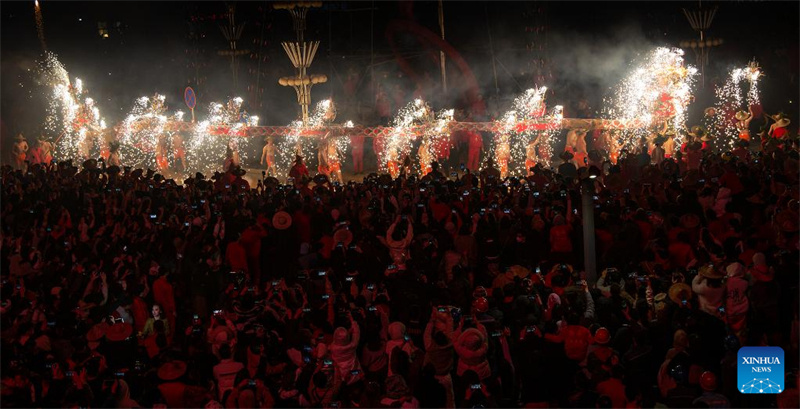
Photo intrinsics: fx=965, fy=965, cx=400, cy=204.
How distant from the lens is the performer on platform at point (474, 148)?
20859mm

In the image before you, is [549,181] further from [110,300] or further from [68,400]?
[68,400]

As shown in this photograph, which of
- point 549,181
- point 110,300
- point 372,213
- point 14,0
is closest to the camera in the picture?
point 110,300

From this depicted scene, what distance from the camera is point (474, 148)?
21062mm

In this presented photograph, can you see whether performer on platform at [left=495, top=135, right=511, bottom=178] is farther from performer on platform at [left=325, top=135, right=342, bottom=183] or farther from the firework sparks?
the firework sparks

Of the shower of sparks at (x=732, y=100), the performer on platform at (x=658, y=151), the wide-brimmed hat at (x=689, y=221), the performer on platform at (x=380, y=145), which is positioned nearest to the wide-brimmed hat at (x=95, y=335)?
the wide-brimmed hat at (x=689, y=221)

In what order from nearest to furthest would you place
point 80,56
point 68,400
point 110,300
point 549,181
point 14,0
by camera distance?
point 68,400 → point 110,300 → point 549,181 → point 14,0 → point 80,56

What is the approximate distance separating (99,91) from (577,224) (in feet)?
66.4

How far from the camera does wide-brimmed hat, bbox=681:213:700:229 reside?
944 cm

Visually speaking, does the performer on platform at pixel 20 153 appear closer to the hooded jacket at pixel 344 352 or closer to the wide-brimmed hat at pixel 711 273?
the hooded jacket at pixel 344 352

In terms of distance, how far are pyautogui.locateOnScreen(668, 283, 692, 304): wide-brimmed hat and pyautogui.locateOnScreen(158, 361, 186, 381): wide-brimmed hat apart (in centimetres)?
369

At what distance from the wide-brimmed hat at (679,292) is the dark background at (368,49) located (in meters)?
16.0

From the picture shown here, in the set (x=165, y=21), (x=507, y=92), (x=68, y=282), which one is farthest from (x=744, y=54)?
(x=68, y=282)

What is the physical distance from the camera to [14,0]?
24656 mm

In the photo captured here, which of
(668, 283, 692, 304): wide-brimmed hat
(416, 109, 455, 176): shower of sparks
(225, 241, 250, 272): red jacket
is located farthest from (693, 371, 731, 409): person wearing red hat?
(416, 109, 455, 176): shower of sparks
